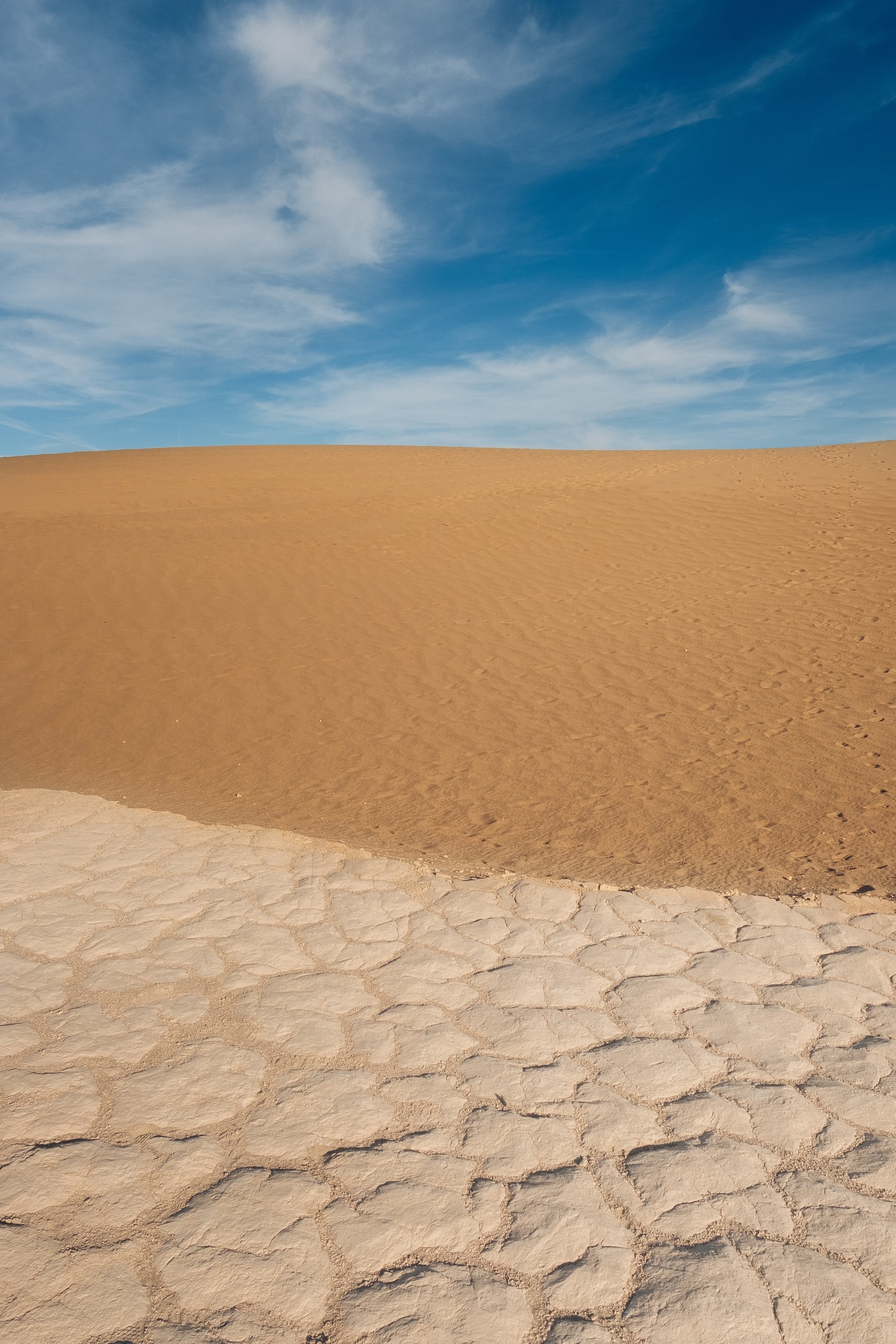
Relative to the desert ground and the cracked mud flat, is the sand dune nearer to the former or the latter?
the desert ground

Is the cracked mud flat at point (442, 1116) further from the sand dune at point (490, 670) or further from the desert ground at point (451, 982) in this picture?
the sand dune at point (490, 670)

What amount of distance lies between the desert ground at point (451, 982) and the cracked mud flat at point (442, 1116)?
0.04 feet

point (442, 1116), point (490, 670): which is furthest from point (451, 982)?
point (490, 670)

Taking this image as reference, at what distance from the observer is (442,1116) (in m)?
2.56

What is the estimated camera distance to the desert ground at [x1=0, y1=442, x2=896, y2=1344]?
2.00 metres

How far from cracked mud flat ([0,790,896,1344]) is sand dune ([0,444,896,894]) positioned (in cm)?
94

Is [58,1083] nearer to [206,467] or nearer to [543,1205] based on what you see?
[543,1205]

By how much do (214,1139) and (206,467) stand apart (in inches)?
868

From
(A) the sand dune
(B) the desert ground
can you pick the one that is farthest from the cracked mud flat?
(A) the sand dune

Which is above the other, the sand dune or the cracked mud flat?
the sand dune

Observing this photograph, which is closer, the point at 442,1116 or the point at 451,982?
the point at 442,1116

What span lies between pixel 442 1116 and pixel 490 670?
238 inches

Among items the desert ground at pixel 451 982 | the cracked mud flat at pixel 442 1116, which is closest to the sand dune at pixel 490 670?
the desert ground at pixel 451 982

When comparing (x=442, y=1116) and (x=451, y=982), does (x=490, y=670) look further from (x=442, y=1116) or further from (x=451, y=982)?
(x=442, y=1116)
